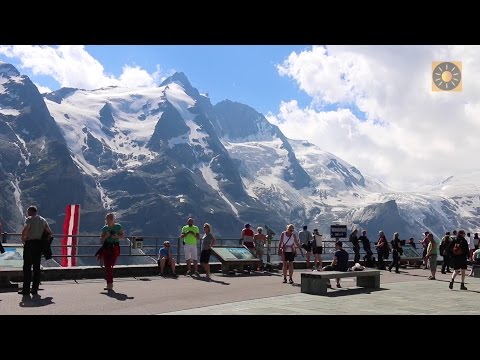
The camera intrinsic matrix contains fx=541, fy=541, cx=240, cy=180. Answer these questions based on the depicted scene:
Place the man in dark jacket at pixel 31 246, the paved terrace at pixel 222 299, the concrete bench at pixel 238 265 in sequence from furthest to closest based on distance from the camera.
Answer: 1. the concrete bench at pixel 238 265
2. the man in dark jacket at pixel 31 246
3. the paved terrace at pixel 222 299

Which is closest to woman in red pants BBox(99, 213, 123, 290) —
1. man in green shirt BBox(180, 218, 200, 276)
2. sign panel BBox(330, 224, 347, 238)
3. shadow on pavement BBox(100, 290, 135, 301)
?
shadow on pavement BBox(100, 290, 135, 301)

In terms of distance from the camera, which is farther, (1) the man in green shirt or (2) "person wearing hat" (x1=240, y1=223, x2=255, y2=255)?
(2) "person wearing hat" (x1=240, y1=223, x2=255, y2=255)

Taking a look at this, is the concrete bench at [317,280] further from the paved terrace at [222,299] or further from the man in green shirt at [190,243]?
the man in green shirt at [190,243]

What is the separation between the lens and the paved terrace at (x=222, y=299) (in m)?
10.1

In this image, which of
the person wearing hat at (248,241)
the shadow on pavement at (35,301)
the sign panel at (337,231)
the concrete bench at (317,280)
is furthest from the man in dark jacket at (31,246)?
the sign panel at (337,231)

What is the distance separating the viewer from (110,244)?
13.2 m

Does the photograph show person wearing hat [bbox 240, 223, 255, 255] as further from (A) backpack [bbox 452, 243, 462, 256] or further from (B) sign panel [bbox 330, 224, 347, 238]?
(A) backpack [bbox 452, 243, 462, 256]

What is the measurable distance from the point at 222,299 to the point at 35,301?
3.88m

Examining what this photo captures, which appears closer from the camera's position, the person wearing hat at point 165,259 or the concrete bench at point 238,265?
the person wearing hat at point 165,259

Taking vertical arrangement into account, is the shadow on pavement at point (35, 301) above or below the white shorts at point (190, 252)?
below

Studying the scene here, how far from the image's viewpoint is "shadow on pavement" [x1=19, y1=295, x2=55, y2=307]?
1045 centimetres
